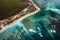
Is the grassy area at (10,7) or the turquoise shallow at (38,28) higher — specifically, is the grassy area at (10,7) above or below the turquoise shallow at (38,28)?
above

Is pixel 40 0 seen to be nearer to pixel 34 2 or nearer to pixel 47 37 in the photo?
pixel 34 2

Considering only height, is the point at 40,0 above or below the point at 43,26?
above

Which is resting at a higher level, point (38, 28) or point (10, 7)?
point (10, 7)

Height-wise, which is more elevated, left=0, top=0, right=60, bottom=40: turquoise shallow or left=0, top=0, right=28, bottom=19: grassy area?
→ left=0, top=0, right=28, bottom=19: grassy area

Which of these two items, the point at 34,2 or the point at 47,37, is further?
the point at 34,2

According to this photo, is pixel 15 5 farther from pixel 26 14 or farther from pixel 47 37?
pixel 47 37

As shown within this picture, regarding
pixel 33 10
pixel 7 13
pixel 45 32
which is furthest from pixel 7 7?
pixel 45 32

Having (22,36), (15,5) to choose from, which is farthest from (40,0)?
(22,36)
